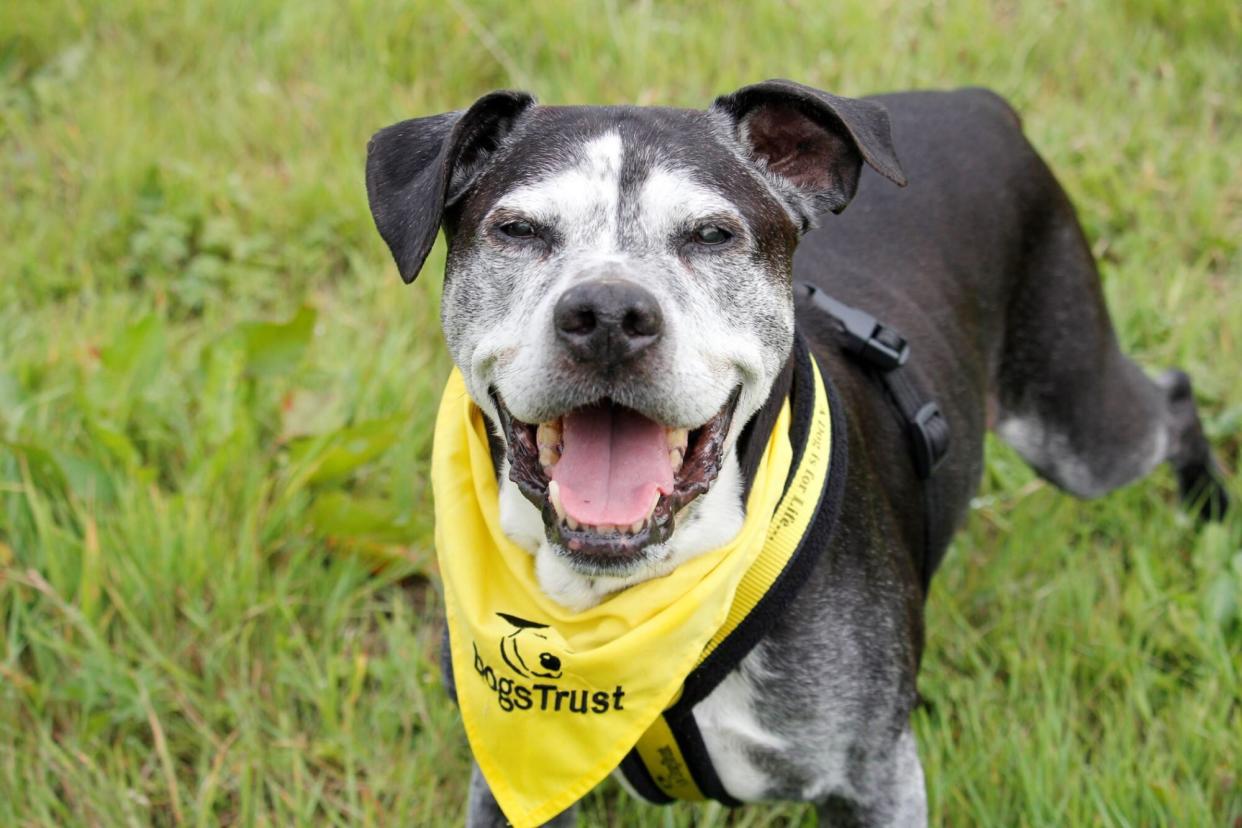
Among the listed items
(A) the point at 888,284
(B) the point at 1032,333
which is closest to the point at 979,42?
(B) the point at 1032,333

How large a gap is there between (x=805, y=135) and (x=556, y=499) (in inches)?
42.1

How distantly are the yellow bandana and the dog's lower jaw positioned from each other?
0.07 feet

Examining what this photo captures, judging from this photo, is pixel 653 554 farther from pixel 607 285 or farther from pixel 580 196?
pixel 580 196

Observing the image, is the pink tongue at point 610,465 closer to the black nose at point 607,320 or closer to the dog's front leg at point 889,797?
the black nose at point 607,320

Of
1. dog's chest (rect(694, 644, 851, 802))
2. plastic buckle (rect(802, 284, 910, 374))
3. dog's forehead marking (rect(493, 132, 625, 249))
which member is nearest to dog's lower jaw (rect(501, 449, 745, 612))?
dog's chest (rect(694, 644, 851, 802))

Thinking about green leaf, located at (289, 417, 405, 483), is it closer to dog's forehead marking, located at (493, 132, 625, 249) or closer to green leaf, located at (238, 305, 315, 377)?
green leaf, located at (238, 305, 315, 377)

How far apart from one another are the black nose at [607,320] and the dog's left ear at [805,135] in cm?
72

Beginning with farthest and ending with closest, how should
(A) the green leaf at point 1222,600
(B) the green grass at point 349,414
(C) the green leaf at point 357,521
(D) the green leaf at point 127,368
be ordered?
1. (D) the green leaf at point 127,368
2. (C) the green leaf at point 357,521
3. (A) the green leaf at point 1222,600
4. (B) the green grass at point 349,414

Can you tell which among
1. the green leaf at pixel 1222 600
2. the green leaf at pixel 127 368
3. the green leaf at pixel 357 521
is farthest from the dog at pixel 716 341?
the green leaf at pixel 127 368

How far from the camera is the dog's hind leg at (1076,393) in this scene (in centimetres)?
400

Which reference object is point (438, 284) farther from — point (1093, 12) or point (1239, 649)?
point (1093, 12)

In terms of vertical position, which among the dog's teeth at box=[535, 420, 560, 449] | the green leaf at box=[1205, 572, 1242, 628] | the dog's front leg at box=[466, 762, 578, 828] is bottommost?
the green leaf at box=[1205, 572, 1242, 628]

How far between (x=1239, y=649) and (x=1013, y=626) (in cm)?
61

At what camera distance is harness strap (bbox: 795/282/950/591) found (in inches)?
127
